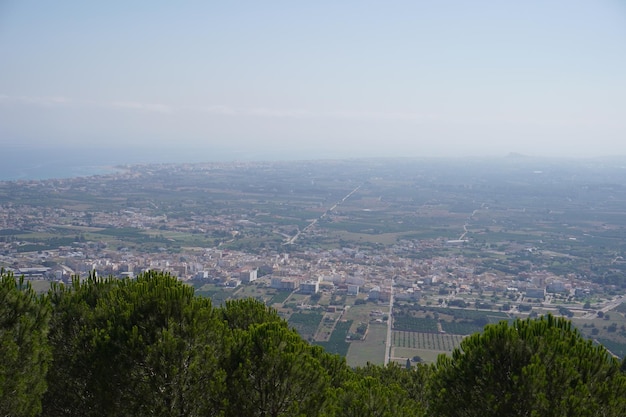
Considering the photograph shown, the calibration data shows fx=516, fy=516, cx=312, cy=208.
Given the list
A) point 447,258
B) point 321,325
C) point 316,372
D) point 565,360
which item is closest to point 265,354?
point 316,372

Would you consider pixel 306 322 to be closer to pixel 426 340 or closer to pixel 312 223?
pixel 426 340

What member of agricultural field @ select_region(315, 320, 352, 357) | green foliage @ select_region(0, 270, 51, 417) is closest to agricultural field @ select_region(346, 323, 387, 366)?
agricultural field @ select_region(315, 320, 352, 357)

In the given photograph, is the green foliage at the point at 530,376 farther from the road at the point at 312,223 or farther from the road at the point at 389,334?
the road at the point at 312,223

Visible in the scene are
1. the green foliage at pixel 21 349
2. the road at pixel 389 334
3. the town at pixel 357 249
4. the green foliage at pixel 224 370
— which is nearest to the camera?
the green foliage at pixel 224 370

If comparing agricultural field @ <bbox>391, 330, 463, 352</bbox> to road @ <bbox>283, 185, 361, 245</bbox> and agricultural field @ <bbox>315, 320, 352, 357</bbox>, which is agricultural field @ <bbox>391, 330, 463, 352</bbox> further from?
road @ <bbox>283, 185, 361, 245</bbox>

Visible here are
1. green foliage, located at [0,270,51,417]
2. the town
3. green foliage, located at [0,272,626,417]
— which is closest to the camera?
green foliage, located at [0,272,626,417]

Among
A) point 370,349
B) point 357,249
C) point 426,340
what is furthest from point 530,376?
point 357,249

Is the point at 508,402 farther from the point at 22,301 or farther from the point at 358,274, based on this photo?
the point at 358,274

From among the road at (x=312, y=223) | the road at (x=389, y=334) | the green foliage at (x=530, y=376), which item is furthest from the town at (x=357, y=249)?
the green foliage at (x=530, y=376)
